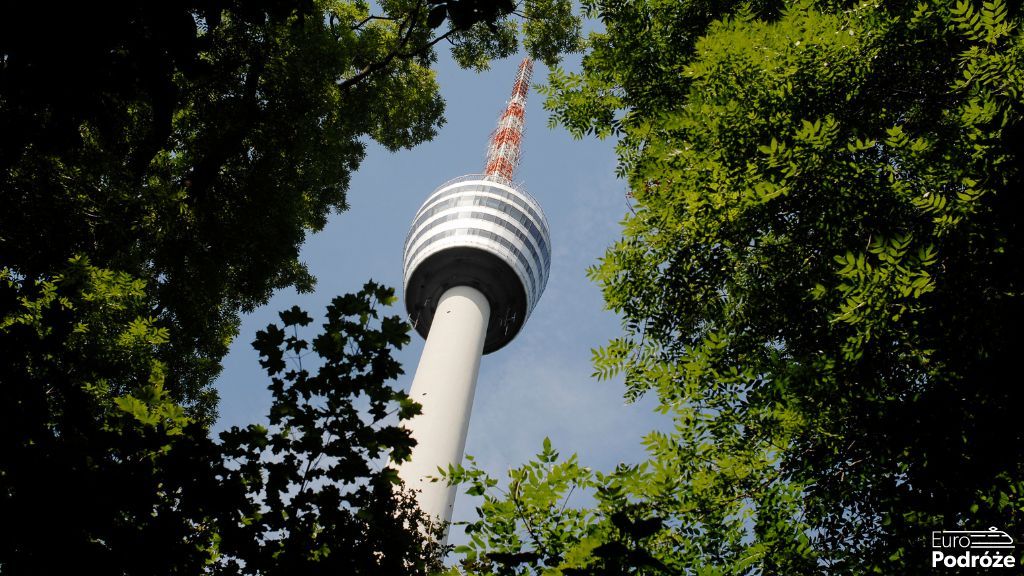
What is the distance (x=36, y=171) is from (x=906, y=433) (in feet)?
39.2

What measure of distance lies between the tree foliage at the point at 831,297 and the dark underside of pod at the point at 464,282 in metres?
34.0

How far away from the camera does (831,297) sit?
5859mm

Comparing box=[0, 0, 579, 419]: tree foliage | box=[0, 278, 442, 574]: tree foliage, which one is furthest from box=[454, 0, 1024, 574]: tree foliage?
box=[0, 0, 579, 419]: tree foliage

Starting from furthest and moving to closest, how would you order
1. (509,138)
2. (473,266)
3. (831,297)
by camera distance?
(509,138) → (473,266) → (831,297)

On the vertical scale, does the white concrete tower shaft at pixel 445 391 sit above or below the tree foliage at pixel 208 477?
above

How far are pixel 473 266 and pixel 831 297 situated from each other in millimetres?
36318

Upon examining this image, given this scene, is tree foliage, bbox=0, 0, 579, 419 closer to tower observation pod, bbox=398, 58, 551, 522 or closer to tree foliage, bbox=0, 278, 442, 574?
tree foliage, bbox=0, 278, 442, 574

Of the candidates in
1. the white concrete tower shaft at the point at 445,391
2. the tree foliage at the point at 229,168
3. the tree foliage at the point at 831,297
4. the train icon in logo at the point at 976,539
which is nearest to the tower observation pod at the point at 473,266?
the white concrete tower shaft at the point at 445,391

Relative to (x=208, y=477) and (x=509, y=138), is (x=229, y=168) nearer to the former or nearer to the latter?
(x=208, y=477)

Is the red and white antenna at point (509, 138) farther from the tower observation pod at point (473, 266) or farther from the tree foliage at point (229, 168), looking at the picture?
the tree foliage at point (229, 168)

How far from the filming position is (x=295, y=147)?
13969 mm

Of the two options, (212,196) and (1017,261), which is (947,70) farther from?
(212,196)

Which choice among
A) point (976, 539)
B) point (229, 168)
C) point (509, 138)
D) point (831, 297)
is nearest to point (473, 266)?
point (509, 138)

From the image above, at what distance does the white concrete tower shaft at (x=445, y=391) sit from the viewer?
31625 mm
